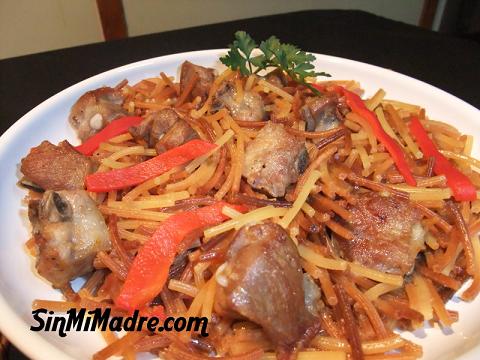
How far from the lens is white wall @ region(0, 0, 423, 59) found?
20.2ft

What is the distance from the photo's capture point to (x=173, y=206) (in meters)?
2.20

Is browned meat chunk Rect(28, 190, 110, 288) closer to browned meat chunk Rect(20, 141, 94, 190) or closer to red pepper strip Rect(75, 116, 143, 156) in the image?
browned meat chunk Rect(20, 141, 94, 190)

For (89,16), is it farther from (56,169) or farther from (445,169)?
(445,169)

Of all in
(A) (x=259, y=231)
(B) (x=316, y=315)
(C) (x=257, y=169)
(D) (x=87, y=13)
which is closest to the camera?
(A) (x=259, y=231)

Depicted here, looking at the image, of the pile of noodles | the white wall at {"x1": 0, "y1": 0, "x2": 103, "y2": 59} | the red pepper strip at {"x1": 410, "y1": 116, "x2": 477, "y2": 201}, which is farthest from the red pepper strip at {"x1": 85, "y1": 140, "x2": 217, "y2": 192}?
the white wall at {"x1": 0, "y1": 0, "x2": 103, "y2": 59}

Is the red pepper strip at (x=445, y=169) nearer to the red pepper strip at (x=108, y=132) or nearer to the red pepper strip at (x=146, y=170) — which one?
the red pepper strip at (x=146, y=170)

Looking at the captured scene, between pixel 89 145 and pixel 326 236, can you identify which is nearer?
pixel 326 236

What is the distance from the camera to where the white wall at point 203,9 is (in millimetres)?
6582

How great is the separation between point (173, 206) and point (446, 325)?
132 cm

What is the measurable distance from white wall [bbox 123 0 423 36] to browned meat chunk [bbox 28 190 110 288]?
5.03m

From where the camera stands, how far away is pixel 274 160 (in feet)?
7.33

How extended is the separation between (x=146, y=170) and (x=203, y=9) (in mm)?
5131

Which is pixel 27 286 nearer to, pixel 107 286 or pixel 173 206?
pixel 107 286

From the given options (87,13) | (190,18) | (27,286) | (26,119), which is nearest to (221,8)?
(190,18)
